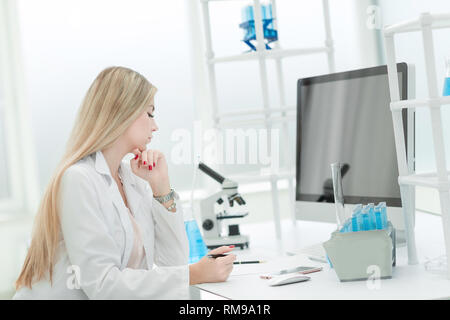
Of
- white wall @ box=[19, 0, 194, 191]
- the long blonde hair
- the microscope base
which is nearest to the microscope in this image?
the microscope base

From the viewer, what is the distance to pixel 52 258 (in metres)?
1.50

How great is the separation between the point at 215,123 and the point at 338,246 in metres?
1.18

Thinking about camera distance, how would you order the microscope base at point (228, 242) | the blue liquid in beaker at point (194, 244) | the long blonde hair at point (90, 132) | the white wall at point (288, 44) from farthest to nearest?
the white wall at point (288, 44), the microscope base at point (228, 242), the blue liquid in beaker at point (194, 244), the long blonde hair at point (90, 132)

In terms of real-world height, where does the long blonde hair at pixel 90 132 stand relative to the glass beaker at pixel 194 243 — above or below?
above

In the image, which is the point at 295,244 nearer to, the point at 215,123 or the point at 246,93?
the point at 215,123

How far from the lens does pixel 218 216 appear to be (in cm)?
223

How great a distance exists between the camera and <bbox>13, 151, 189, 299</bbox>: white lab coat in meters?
1.45

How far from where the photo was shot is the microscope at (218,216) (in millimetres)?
2189

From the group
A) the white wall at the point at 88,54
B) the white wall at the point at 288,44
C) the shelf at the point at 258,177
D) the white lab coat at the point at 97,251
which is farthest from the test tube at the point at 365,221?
the white wall at the point at 88,54

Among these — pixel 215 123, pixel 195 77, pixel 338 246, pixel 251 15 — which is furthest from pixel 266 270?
pixel 195 77

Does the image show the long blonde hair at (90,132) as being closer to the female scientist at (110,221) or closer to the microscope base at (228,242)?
the female scientist at (110,221)

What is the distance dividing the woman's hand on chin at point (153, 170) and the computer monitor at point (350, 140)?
0.59m

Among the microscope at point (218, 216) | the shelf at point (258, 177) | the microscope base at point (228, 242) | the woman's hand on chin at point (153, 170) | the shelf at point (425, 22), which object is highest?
the shelf at point (425, 22)

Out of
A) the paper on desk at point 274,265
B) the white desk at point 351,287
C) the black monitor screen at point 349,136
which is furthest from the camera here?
the black monitor screen at point 349,136
